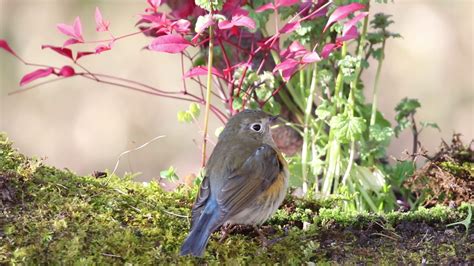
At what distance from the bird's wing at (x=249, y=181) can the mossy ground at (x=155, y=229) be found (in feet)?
0.59

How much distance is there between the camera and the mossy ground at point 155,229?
3.37m

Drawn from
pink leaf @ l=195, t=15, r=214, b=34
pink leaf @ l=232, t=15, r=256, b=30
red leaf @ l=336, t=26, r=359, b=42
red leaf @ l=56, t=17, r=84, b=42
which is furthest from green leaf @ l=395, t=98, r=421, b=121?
red leaf @ l=56, t=17, r=84, b=42

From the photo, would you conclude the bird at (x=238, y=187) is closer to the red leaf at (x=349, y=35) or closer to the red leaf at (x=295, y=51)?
the red leaf at (x=295, y=51)

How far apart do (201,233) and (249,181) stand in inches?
18.8

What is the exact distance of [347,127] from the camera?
175 inches

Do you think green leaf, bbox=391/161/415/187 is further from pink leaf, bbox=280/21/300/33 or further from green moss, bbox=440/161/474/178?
pink leaf, bbox=280/21/300/33

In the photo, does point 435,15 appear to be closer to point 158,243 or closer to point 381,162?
point 381,162

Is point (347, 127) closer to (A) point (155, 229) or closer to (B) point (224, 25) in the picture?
(B) point (224, 25)

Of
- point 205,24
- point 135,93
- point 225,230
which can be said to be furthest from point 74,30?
point 135,93

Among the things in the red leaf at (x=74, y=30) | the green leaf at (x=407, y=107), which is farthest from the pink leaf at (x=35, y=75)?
the green leaf at (x=407, y=107)

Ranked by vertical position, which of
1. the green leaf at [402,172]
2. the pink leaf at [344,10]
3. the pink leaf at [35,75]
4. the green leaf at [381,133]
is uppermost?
the pink leaf at [344,10]

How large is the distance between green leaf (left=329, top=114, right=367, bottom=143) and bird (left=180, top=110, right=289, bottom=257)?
0.51 metres

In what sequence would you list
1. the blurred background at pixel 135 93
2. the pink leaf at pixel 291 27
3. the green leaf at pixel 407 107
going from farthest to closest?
the blurred background at pixel 135 93 < the green leaf at pixel 407 107 < the pink leaf at pixel 291 27

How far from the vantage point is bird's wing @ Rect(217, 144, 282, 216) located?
3613 mm
